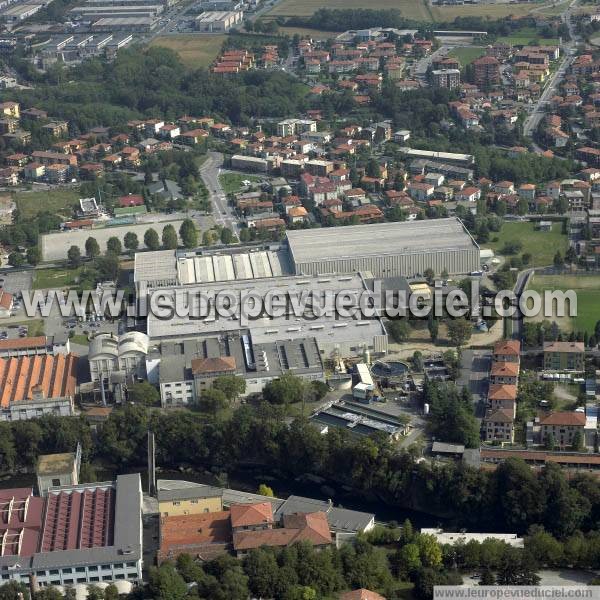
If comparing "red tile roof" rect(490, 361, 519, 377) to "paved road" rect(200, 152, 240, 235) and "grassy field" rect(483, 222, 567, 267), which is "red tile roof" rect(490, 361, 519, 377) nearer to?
"grassy field" rect(483, 222, 567, 267)

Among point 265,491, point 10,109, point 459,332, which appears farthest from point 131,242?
point 10,109

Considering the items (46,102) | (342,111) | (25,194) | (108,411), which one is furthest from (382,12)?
(108,411)

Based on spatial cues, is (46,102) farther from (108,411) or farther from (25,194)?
(108,411)

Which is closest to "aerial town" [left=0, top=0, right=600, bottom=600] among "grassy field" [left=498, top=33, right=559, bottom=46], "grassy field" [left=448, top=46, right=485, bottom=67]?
"grassy field" [left=448, top=46, right=485, bottom=67]

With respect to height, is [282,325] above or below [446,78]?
below

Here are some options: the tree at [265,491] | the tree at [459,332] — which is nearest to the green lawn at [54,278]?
the tree at [459,332]

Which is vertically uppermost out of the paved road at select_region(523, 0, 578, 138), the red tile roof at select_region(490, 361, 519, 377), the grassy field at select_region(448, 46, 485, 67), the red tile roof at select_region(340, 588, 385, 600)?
the grassy field at select_region(448, 46, 485, 67)

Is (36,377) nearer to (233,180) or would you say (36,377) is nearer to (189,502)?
(189,502)
